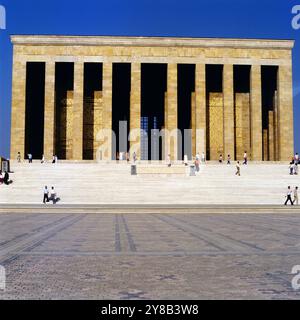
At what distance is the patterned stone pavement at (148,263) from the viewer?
4680mm

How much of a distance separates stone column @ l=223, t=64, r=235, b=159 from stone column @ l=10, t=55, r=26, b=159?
17497 millimetres

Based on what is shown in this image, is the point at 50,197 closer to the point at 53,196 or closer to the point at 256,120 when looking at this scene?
the point at 53,196

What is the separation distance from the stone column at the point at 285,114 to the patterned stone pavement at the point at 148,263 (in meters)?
30.8

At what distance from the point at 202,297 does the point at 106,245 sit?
160 inches


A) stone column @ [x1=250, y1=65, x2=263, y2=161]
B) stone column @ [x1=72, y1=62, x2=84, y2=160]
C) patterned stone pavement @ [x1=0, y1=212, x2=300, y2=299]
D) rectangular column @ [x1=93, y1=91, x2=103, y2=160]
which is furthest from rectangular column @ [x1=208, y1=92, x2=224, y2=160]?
patterned stone pavement @ [x1=0, y1=212, x2=300, y2=299]

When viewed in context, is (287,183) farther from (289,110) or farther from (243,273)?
(243,273)

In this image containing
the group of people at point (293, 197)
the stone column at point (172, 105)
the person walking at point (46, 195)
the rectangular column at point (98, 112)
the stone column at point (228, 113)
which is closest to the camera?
the group of people at point (293, 197)

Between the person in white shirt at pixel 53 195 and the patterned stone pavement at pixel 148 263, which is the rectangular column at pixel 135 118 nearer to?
the person in white shirt at pixel 53 195

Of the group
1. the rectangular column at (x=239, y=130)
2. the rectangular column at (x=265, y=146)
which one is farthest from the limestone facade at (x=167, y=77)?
the rectangular column at (x=265, y=146)

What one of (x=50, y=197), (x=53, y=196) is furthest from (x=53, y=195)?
(x=50, y=197)

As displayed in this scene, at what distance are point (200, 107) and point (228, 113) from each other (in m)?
2.56

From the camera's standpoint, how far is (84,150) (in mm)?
42906

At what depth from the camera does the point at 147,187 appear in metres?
25.0

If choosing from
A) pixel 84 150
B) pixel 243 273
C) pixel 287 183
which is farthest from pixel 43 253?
pixel 84 150
